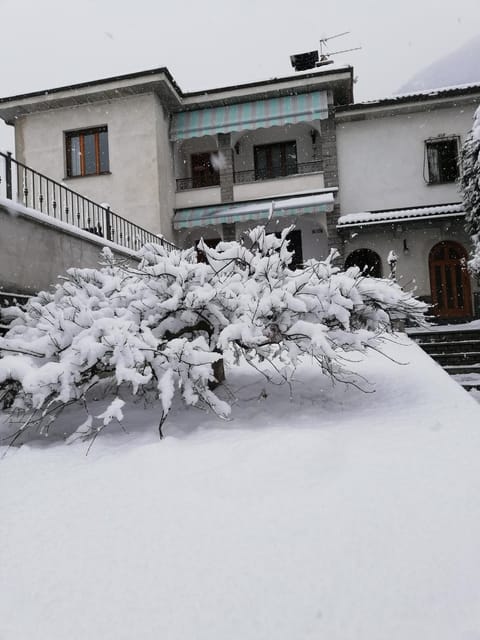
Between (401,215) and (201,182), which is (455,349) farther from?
(201,182)

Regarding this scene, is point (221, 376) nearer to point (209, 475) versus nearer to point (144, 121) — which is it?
point (209, 475)

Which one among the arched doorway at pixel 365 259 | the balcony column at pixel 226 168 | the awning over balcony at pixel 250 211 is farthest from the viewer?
the balcony column at pixel 226 168

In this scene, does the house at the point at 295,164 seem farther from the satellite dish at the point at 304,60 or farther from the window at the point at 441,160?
the satellite dish at the point at 304,60

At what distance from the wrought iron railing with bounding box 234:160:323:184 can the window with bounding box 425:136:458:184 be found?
10.3 feet

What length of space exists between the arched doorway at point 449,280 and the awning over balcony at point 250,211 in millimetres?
3530

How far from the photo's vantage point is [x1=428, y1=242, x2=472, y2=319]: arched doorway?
13.8 meters

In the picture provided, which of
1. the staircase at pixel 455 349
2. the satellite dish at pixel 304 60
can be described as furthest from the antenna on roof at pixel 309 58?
the staircase at pixel 455 349

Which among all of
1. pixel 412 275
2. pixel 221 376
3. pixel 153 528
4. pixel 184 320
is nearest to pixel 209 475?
pixel 153 528

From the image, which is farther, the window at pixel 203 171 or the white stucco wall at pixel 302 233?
the window at pixel 203 171

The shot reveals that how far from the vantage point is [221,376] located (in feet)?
15.8

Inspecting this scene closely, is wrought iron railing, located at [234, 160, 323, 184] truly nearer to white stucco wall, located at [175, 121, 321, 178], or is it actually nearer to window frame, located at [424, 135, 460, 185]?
white stucco wall, located at [175, 121, 321, 178]

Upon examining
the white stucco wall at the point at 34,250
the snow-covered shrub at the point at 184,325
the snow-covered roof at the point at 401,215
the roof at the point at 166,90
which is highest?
the roof at the point at 166,90

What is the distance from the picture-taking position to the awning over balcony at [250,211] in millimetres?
13344

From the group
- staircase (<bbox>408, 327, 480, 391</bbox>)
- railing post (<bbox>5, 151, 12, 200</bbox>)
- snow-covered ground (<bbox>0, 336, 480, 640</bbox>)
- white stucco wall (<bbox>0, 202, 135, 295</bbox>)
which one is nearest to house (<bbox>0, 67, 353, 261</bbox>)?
staircase (<bbox>408, 327, 480, 391</bbox>)
